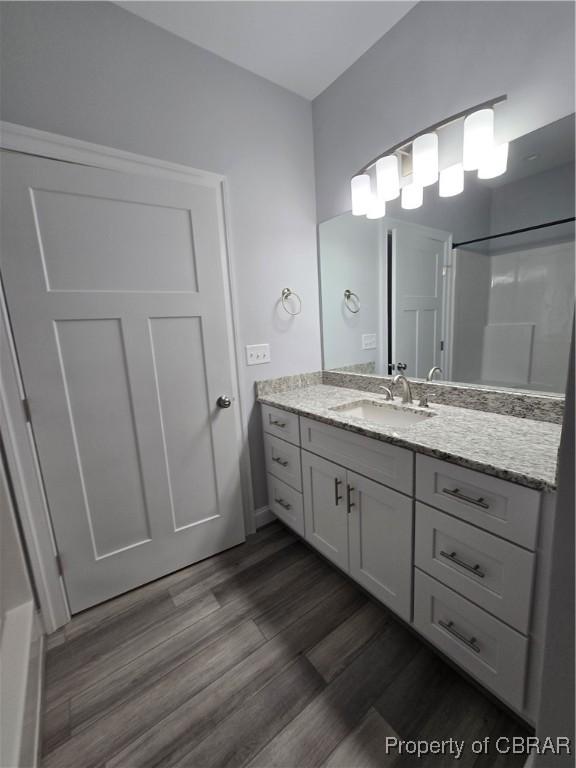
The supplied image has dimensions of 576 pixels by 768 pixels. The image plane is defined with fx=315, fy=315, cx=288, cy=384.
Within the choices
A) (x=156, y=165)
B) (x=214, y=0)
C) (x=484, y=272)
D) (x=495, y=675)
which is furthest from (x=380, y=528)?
(x=214, y=0)

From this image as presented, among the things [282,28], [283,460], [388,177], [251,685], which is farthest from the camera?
[283,460]

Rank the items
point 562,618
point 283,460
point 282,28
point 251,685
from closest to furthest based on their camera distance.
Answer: point 562,618 → point 251,685 → point 282,28 → point 283,460

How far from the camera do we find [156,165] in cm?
146

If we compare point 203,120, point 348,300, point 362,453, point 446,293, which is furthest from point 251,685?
point 203,120

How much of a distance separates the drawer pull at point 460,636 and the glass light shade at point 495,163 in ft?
5.52

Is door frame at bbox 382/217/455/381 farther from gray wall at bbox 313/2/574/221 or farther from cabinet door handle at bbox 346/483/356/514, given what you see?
cabinet door handle at bbox 346/483/356/514

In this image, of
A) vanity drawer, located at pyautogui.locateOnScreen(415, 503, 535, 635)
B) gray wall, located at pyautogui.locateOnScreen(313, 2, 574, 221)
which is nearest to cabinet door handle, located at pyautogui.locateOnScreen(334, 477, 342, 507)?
vanity drawer, located at pyautogui.locateOnScreen(415, 503, 535, 635)

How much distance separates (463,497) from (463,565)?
221 millimetres

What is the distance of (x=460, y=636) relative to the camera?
1022 mm

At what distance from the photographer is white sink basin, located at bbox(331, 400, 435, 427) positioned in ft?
Answer: 5.00

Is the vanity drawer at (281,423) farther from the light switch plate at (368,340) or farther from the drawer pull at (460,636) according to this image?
the drawer pull at (460,636)

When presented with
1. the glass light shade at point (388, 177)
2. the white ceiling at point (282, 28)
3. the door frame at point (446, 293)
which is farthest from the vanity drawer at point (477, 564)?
the white ceiling at point (282, 28)

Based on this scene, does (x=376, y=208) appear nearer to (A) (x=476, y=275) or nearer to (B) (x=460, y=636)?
(A) (x=476, y=275)

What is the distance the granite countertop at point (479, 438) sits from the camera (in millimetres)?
851
